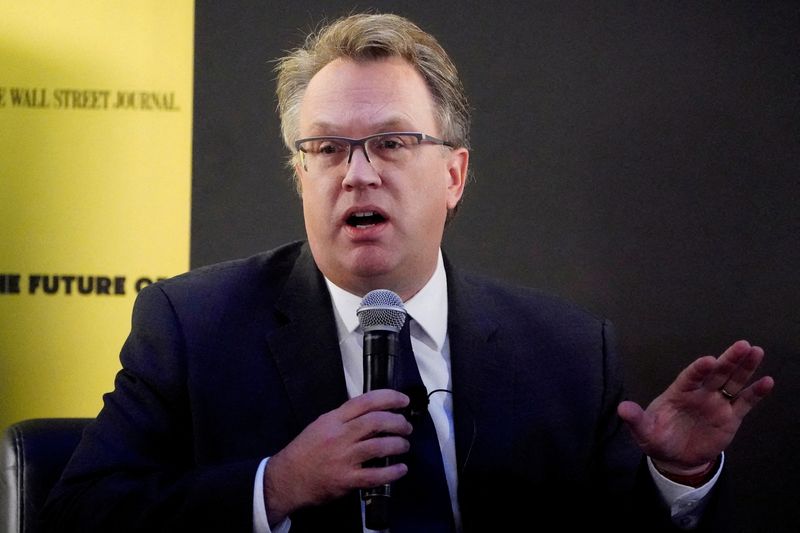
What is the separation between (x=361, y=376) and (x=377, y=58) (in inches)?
27.7

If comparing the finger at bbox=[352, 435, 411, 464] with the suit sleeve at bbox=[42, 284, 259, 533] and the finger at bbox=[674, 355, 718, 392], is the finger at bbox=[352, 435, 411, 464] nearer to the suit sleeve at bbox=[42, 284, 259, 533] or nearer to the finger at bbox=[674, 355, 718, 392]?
the suit sleeve at bbox=[42, 284, 259, 533]

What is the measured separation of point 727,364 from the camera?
159 centimetres

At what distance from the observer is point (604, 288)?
288 cm

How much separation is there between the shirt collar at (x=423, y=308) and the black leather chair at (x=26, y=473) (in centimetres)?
64

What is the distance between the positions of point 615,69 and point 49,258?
73.2 inches

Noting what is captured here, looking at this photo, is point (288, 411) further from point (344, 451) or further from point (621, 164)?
point (621, 164)

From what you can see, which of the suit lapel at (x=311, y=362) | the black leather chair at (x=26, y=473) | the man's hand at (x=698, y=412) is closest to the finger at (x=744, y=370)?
the man's hand at (x=698, y=412)

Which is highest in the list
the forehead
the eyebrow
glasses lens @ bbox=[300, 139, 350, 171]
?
the forehead

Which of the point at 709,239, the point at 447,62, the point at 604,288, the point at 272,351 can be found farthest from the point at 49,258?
the point at 709,239

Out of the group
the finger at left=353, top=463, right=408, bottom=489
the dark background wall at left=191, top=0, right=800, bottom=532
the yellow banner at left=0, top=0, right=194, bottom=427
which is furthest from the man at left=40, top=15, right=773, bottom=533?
the yellow banner at left=0, top=0, right=194, bottom=427

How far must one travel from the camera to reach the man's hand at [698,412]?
1612 millimetres

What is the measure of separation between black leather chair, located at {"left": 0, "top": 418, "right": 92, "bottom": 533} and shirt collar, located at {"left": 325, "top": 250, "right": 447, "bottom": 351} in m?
0.64

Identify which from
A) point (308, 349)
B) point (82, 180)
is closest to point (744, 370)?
point (308, 349)

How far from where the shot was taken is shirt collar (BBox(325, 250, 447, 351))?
2021 mm
